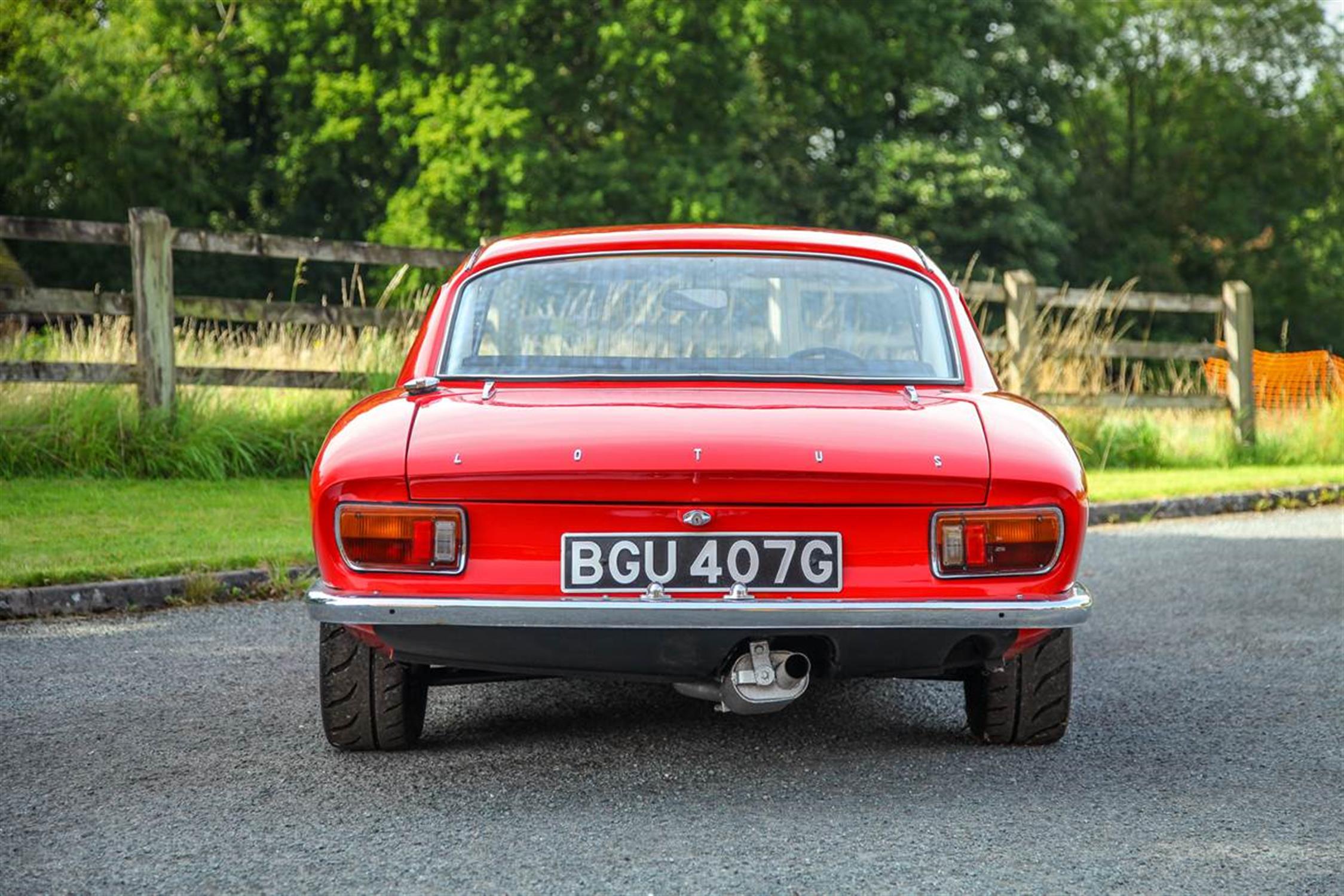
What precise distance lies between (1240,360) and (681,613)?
1278 centimetres

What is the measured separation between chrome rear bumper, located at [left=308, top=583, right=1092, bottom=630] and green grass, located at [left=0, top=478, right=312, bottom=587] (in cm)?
382

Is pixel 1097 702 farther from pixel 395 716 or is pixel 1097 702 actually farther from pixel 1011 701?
pixel 395 716

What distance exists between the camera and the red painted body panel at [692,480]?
3.59 metres

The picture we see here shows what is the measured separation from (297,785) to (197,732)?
76 centimetres

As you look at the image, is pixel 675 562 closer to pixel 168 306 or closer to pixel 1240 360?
pixel 168 306

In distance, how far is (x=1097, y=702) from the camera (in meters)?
4.98

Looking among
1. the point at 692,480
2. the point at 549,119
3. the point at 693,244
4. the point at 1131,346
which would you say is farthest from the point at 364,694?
the point at 549,119

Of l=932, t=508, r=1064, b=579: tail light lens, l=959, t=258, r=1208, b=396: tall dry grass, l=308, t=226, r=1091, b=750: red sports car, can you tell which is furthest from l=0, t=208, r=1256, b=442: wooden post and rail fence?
l=932, t=508, r=1064, b=579: tail light lens

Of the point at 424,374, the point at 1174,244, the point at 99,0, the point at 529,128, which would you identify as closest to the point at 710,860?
the point at 424,374

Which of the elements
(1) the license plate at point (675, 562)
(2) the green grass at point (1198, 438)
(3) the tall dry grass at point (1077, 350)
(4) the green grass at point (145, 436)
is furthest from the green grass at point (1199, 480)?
(1) the license plate at point (675, 562)

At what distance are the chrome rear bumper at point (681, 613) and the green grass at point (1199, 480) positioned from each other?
7296 mm

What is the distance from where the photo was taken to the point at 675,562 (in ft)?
11.8

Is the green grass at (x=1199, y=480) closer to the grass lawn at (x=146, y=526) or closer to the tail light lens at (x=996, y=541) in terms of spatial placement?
the grass lawn at (x=146, y=526)

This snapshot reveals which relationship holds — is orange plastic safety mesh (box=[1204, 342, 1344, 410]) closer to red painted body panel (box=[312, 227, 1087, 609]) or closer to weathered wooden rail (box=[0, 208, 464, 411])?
weathered wooden rail (box=[0, 208, 464, 411])
